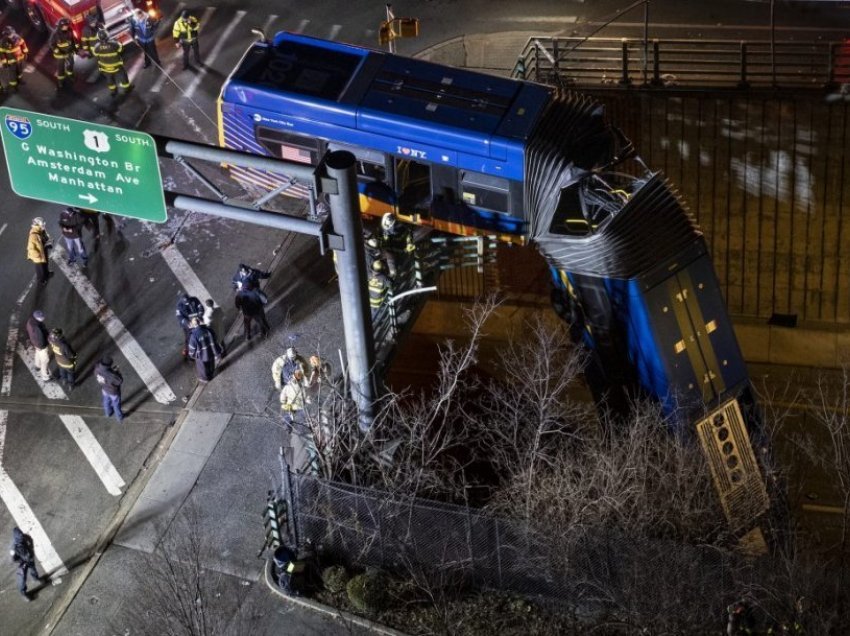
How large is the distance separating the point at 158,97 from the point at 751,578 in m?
17.6

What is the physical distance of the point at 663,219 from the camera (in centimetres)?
Result: 2436

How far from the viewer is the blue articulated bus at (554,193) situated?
2434 centimetres

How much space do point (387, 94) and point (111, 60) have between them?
8622 mm

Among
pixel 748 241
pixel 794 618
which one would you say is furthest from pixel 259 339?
pixel 794 618

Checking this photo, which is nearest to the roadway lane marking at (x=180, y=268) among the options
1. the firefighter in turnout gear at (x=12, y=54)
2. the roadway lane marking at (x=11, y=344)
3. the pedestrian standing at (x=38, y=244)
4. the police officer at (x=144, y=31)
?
the pedestrian standing at (x=38, y=244)

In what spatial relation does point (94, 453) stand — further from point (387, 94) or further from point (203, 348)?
point (387, 94)

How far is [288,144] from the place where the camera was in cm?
2762

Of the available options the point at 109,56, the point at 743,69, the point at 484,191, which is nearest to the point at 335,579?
the point at 484,191

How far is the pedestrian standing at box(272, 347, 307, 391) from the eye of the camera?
24.3m

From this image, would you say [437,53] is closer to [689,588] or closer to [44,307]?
[44,307]


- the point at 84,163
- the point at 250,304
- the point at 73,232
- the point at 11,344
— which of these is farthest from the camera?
the point at 73,232

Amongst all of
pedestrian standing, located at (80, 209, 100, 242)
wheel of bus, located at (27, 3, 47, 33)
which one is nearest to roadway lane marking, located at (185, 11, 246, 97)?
wheel of bus, located at (27, 3, 47, 33)

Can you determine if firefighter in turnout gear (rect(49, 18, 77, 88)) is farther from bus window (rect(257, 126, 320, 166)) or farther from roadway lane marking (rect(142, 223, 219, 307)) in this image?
bus window (rect(257, 126, 320, 166))

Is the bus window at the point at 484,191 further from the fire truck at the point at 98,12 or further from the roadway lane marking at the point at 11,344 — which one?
the fire truck at the point at 98,12
